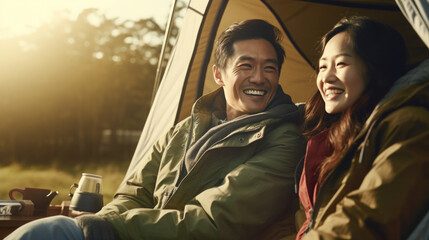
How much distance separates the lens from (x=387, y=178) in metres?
1.27

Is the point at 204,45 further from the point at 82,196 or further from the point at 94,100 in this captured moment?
the point at 94,100

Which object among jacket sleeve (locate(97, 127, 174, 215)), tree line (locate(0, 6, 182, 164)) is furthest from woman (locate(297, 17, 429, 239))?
tree line (locate(0, 6, 182, 164))

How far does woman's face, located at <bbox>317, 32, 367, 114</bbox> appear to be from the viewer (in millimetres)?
1586

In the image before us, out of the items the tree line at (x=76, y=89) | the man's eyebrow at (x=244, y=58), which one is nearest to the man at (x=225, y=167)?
the man's eyebrow at (x=244, y=58)

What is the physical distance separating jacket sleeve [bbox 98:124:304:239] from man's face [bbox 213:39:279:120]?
0.37m

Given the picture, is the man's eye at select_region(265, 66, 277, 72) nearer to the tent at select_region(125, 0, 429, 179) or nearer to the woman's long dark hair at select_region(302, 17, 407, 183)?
the woman's long dark hair at select_region(302, 17, 407, 183)

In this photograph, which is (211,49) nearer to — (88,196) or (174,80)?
(174,80)

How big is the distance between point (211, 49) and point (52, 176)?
6083 millimetres

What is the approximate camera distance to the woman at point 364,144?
49.8 inches

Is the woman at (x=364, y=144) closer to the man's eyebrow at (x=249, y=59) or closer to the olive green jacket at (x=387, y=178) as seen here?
the olive green jacket at (x=387, y=178)

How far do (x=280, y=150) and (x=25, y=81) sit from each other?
701 cm

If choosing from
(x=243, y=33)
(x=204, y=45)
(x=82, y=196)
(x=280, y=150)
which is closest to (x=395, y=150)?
(x=280, y=150)

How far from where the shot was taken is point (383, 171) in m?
1.29

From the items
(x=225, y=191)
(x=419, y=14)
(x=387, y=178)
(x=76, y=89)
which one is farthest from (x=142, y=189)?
(x=76, y=89)
